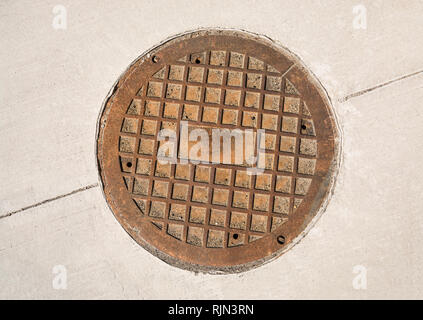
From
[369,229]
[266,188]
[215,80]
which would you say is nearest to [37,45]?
[215,80]

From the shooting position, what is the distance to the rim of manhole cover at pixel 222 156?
236 centimetres

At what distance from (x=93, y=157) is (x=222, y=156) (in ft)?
3.03

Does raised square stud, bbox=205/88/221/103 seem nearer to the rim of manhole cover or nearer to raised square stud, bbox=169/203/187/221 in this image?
the rim of manhole cover

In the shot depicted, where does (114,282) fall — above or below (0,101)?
below

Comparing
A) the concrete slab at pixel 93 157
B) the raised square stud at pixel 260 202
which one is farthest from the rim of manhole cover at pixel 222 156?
the concrete slab at pixel 93 157

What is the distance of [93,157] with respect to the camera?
2.51 metres

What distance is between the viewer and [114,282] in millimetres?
2461

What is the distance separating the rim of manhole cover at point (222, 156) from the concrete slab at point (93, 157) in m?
0.14

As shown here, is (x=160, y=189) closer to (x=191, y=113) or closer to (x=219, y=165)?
(x=219, y=165)

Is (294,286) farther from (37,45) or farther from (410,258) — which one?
(37,45)

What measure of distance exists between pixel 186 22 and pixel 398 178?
1.84 m

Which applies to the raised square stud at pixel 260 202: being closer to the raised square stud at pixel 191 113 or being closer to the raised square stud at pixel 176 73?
the raised square stud at pixel 191 113

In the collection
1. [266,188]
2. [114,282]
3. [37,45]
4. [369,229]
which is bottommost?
[114,282]

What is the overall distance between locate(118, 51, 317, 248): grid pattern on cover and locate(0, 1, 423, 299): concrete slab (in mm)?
261
